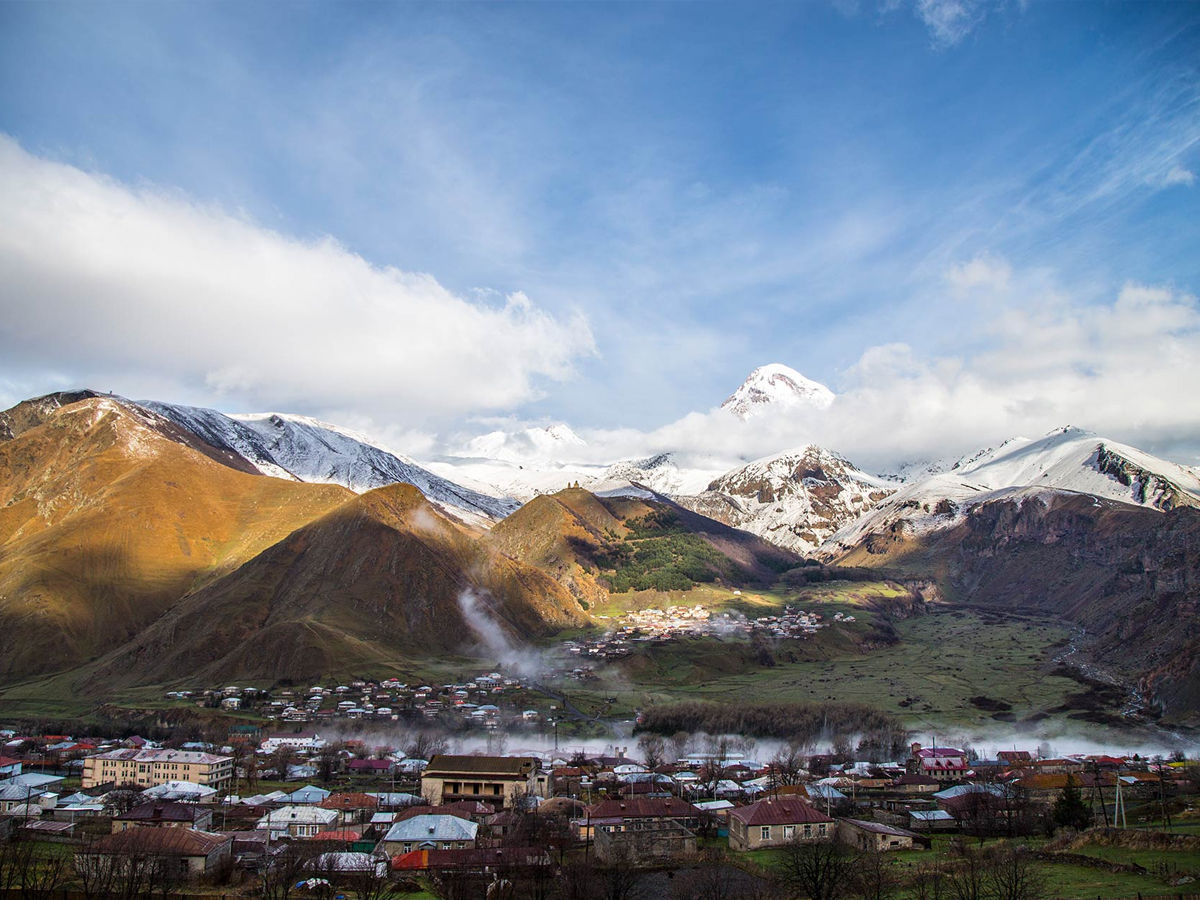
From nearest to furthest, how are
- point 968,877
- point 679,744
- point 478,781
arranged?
point 968,877, point 478,781, point 679,744

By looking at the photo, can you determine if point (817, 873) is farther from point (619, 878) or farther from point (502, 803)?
point (502, 803)

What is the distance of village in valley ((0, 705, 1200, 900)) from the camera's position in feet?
143

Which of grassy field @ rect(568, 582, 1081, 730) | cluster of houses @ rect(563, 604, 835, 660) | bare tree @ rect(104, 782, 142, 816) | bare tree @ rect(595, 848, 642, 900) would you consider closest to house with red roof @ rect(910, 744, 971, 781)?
grassy field @ rect(568, 582, 1081, 730)

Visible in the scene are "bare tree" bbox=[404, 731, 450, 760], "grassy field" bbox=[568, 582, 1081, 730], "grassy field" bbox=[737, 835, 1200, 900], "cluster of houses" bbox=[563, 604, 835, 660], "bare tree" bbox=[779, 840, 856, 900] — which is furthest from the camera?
"cluster of houses" bbox=[563, 604, 835, 660]

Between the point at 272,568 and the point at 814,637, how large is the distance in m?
115

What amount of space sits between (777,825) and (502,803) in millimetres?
29851

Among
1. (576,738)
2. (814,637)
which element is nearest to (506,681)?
Result: (576,738)

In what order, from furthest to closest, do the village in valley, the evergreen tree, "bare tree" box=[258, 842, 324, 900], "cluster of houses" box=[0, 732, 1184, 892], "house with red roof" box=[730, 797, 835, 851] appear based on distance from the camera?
1. the evergreen tree
2. "house with red roof" box=[730, 797, 835, 851]
3. "cluster of houses" box=[0, 732, 1184, 892]
4. the village in valley
5. "bare tree" box=[258, 842, 324, 900]

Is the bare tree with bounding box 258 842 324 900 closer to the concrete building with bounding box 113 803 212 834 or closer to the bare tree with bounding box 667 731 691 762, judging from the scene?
the concrete building with bounding box 113 803 212 834

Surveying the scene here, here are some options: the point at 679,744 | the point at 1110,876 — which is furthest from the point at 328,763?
the point at 1110,876

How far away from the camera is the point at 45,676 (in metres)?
148

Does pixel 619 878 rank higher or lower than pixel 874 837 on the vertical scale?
lower

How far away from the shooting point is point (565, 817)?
62.9m

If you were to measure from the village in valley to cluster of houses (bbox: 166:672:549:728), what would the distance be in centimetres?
1185
